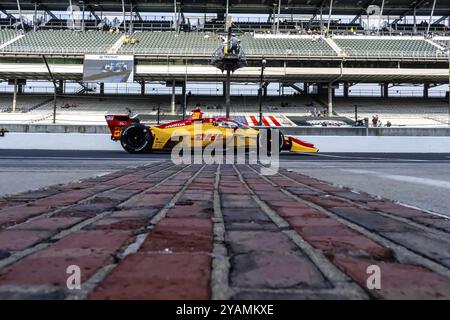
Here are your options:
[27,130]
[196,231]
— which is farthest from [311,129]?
[196,231]

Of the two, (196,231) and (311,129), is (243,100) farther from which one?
(196,231)

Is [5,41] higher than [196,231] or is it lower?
higher

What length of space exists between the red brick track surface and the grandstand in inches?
1043

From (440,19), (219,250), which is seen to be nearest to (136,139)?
(219,250)

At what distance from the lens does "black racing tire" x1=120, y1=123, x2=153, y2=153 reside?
1172cm

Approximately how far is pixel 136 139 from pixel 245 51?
74.1 ft

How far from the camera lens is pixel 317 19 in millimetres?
40656

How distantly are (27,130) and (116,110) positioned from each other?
1618cm

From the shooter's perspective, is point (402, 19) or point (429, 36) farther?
point (402, 19)

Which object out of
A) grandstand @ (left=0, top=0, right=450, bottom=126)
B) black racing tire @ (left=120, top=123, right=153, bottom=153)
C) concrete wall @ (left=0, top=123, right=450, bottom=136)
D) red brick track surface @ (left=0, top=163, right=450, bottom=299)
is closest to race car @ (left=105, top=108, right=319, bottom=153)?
black racing tire @ (left=120, top=123, right=153, bottom=153)

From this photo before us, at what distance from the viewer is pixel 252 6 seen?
37781 millimetres

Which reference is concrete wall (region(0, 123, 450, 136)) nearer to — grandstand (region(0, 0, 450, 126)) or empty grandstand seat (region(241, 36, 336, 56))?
grandstand (region(0, 0, 450, 126))

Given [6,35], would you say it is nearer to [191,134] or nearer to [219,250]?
[191,134]
